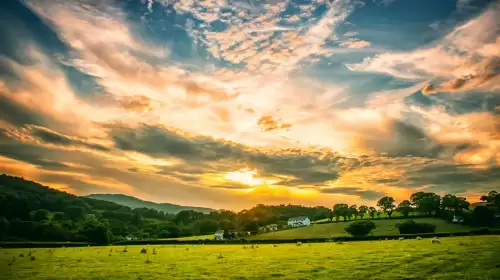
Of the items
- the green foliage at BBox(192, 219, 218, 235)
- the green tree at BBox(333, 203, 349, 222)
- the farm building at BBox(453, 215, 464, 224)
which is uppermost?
the green tree at BBox(333, 203, 349, 222)

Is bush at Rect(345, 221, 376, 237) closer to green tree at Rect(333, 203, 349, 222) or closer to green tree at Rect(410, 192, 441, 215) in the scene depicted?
green tree at Rect(410, 192, 441, 215)

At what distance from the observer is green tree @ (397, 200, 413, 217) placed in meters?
156

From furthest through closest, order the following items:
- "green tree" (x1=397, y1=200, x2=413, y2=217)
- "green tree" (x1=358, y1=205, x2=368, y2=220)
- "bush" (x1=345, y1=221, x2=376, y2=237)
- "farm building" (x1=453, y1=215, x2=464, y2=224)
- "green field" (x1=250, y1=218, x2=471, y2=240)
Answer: "green tree" (x1=358, y1=205, x2=368, y2=220) → "green tree" (x1=397, y1=200, x2=413, y2=217) → "farm building" (x1=453, y1=215, x2=464, y2=224) → "green field" (x1=250, y1=218, x2=471, y2=240) → "bush" (x1=345, y1=221, x2=376, y2=237)

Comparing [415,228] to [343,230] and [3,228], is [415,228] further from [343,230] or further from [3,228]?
[3,228]

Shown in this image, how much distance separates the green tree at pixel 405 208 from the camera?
156000mm

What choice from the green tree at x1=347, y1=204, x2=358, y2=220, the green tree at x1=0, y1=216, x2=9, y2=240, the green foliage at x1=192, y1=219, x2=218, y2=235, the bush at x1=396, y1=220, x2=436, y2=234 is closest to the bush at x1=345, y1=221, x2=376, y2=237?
the bush at x1=396, y1=220, x2=436, y2=234

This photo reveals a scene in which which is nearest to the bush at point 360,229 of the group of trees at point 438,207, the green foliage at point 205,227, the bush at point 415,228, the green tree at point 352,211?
the bush at point 415,228

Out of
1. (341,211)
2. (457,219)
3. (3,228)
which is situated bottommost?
(3,228)

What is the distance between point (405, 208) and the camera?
514 feet

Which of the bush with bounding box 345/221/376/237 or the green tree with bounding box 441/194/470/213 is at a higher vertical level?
the green tree with bounding box 441/194/470/213

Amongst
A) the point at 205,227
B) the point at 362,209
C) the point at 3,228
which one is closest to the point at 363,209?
the point at 362,209

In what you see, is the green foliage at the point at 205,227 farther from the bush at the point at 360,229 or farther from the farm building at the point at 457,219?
Result: the farm building at the point at 457,219

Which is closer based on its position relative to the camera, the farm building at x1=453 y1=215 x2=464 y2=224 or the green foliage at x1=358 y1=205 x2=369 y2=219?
the farm building at x1=453 y1=215 x2=464 y2=224

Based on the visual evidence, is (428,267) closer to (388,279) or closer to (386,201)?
(388,279)
